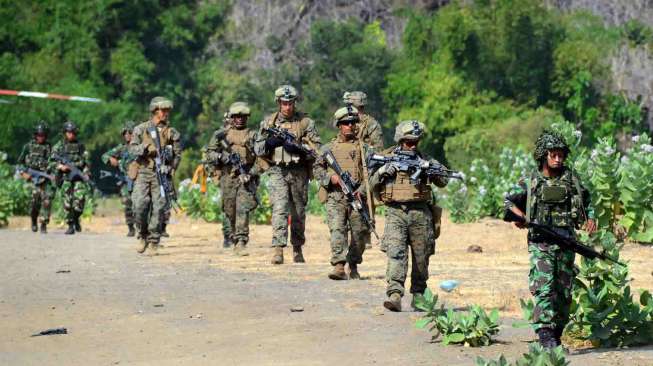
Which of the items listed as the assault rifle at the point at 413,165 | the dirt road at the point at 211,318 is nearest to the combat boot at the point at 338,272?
the dirt road at the point at 211,318

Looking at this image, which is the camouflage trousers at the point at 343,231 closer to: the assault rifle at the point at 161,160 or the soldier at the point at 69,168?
the assault rifle at the point at 161,160

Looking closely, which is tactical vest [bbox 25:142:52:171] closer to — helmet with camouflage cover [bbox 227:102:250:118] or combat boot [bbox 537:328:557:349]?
helmet with camouflage cover [bbox 227:102:250:118]

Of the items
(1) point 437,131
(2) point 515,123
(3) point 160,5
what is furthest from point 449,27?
(3) point 160,5

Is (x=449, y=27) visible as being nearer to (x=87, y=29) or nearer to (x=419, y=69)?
(x=419, y=69)

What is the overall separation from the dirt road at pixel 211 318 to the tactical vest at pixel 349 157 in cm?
106

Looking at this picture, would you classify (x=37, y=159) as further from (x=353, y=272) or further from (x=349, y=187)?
(x=349, y=187)

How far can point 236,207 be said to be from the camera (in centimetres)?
2192

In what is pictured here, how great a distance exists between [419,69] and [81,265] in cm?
3526

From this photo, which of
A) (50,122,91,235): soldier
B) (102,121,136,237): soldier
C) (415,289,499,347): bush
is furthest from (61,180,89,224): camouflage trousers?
(415,289,499,347): bush

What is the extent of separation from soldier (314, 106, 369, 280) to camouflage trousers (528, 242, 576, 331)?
5.08 metres

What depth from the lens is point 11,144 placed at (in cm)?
5325

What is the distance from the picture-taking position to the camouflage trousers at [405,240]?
1421 centimetres

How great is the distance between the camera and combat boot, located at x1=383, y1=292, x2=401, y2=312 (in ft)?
46.7

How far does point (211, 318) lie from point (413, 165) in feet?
6.74
